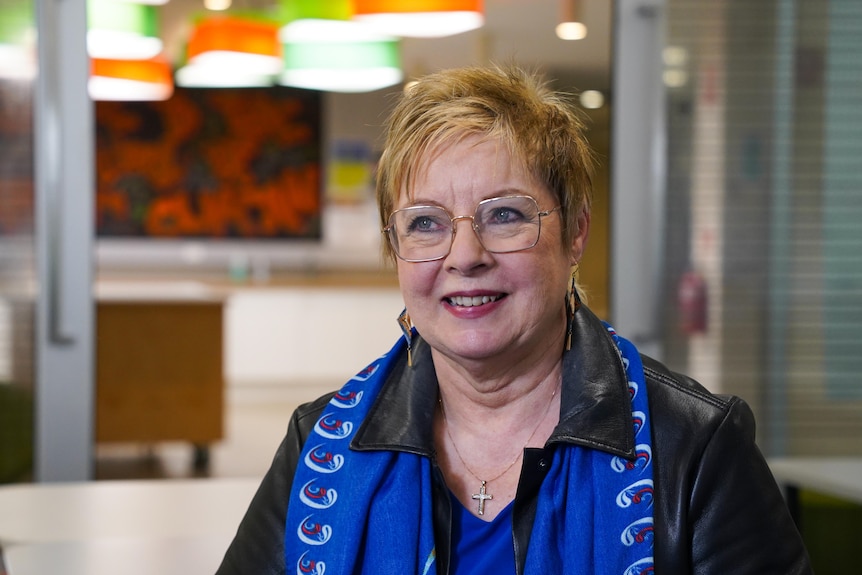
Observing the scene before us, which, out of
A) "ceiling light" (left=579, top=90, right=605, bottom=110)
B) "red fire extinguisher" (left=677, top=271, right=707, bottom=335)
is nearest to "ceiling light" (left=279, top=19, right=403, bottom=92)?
"ceiling light" (left=579, top=90, right=605, bottom=110)

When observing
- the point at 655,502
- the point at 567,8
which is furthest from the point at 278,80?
the point at 655,502

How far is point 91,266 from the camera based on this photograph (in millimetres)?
3629

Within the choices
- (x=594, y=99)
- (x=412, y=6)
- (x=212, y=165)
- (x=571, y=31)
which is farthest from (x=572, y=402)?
(x=212, y=165)

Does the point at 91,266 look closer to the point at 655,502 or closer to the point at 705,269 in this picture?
the point at 705,269

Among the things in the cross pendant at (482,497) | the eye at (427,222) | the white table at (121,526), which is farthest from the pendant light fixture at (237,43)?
the cross pendant at (482,497)

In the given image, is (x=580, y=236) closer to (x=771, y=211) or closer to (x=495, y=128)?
(x=495, y=128)

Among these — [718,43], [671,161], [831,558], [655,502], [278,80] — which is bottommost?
[831,558]

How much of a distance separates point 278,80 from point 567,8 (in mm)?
5353

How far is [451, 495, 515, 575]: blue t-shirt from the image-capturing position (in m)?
1.32

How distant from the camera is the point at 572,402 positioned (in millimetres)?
1342

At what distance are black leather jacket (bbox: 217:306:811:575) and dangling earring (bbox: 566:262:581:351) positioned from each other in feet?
0.05

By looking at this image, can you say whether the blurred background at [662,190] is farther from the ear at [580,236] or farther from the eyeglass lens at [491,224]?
the eyeglass lens at [491,224]

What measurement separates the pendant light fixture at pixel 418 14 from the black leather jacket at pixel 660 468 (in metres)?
2.14

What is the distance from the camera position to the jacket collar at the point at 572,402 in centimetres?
130
